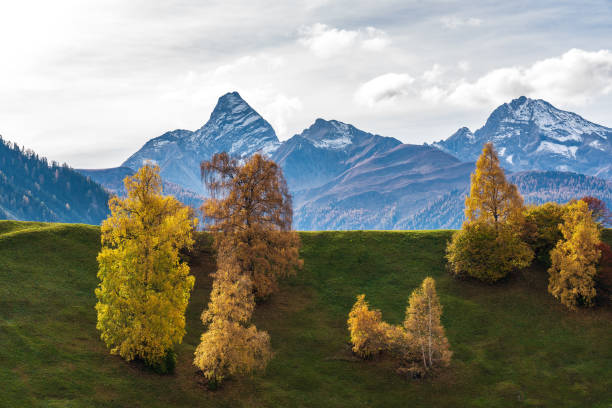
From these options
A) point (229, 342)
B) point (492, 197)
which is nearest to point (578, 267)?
point (492, 197)

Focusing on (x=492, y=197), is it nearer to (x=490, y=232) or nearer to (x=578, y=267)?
(x=490, y=232)

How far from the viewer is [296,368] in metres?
47.4

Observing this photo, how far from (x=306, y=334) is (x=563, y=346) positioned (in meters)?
28.3

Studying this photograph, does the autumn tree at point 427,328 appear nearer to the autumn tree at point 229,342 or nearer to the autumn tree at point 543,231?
the autumn tree at point 229,342

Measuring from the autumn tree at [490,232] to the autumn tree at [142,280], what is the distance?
Result: 1626 inches

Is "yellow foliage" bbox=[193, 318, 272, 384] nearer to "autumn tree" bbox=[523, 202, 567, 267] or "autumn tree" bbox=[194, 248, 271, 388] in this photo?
"autumn tree" bbox=[194, 248, 271, 388]

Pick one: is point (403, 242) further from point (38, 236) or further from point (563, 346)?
point (38, 236)

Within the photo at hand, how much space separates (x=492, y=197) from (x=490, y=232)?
18.3ft

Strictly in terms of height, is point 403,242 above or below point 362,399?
above

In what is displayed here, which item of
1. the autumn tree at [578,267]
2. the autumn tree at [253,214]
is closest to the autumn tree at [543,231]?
the autumn tree at [578,267]

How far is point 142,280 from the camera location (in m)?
41.6

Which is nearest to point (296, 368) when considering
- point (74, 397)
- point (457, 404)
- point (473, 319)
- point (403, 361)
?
point (403, 361)

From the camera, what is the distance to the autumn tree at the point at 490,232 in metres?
65.6

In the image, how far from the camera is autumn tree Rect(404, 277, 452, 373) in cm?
4688
